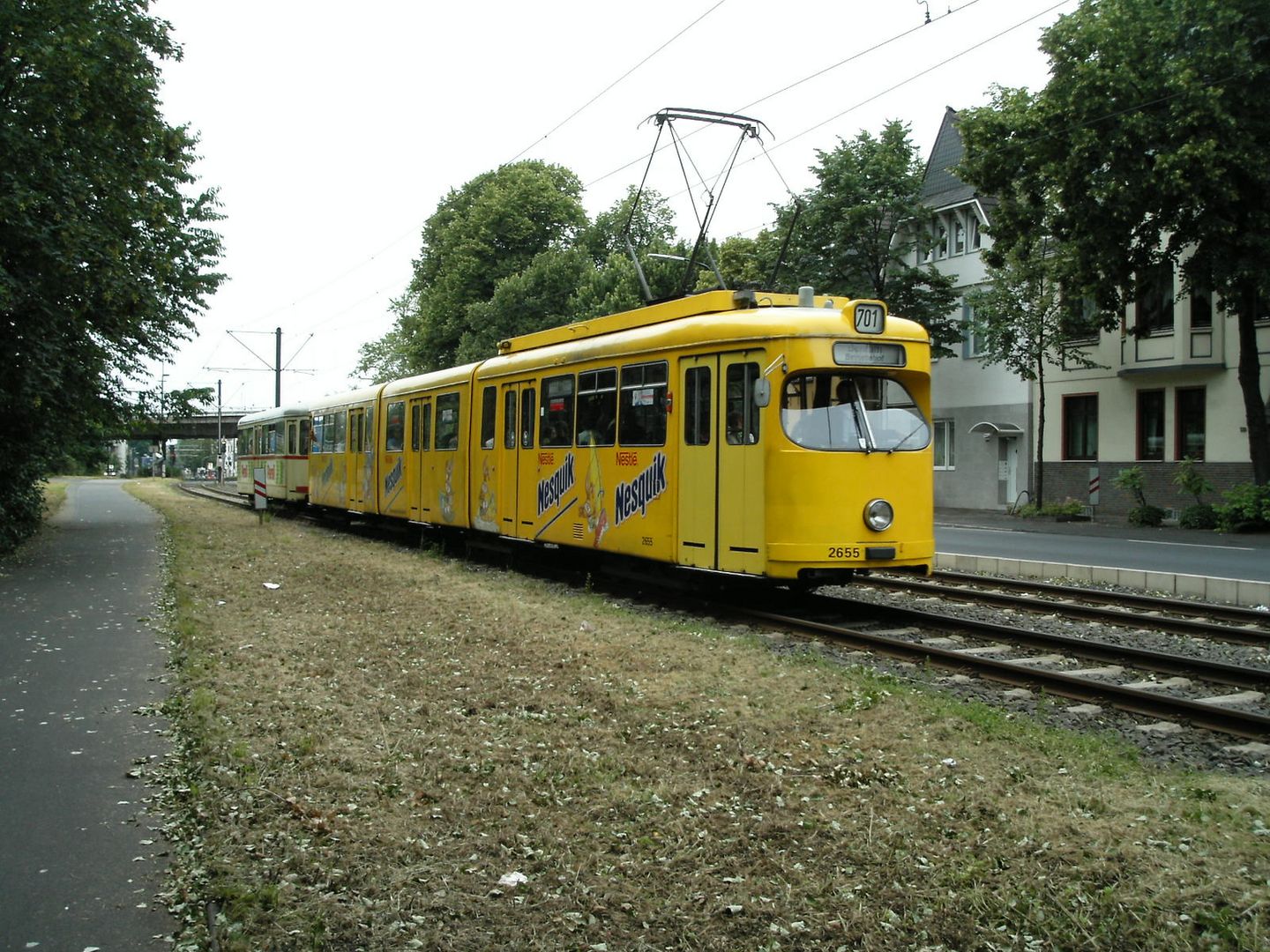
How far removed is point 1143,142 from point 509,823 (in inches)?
947

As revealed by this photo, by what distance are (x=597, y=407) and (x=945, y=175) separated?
95.8 feet

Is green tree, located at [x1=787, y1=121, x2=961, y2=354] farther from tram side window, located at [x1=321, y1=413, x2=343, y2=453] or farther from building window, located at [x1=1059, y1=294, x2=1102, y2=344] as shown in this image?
tram side window, located at [x1=321, y1=413, x2=343, y2=453]

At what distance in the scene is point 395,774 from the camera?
18.8 ft

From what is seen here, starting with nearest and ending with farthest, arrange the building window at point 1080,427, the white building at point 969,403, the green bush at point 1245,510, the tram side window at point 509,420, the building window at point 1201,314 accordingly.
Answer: the tram side window at point 509,420 < the green bush at point 1245,510 < the building window at point 1201,314 < the building window at point 1080,427 < the white building at point 969,403

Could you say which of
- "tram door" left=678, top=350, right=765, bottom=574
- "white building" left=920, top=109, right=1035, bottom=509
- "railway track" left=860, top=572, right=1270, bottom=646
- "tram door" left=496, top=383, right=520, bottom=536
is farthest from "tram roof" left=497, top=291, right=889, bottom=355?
"white building" left=920, top=109, right=1035, bottom=509

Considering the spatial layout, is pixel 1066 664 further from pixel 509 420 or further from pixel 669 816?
pixel 509 420

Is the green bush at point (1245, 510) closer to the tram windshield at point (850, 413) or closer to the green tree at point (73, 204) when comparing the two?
the tram windshield at point (850, 413)

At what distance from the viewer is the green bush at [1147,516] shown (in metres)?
27.3

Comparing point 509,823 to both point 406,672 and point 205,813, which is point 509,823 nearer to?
point 205,813

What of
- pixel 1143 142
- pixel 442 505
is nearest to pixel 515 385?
pixel 442 505

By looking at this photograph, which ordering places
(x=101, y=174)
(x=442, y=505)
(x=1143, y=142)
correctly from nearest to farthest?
(x=101, y=174), (x=442, y=505), (x=1143, y=142)

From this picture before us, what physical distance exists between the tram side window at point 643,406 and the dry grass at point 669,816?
3962 millimetres

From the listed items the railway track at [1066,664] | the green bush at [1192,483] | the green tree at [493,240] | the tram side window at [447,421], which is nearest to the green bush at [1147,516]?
the green bush at [1192,483]

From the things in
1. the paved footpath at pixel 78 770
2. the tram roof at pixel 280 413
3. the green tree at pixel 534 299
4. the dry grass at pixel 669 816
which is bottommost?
the paved footpath at pixel 78 770
